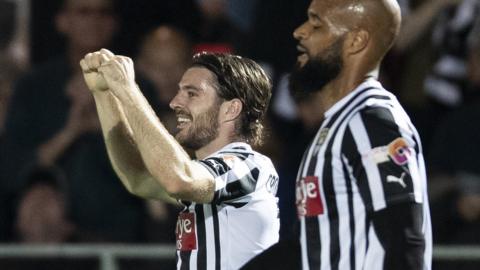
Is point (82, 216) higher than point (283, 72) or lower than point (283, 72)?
lower

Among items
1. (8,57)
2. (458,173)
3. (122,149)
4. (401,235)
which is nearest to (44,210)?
Result: (8,57)

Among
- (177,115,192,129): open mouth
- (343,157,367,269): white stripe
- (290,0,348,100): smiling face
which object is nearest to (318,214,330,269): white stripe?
(343,157,367,269): white stripe

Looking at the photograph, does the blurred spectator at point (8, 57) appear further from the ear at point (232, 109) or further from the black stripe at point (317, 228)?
the black stripe at point (317, 228)

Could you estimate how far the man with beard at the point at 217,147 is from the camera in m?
4.85

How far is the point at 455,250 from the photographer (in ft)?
24.5

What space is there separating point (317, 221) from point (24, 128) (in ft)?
12.9

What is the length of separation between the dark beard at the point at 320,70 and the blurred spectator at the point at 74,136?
3167mm

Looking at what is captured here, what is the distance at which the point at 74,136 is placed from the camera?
26.8ft

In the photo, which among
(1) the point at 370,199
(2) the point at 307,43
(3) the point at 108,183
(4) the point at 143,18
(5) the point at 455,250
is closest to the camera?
(1) the point at 370,199

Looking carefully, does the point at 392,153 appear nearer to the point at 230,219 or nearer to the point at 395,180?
the point at 395,180

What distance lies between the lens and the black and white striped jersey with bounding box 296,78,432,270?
462 centimetres

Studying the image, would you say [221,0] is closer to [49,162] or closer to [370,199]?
[49,162]

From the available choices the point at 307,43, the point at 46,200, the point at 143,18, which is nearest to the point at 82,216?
the point at 46,200

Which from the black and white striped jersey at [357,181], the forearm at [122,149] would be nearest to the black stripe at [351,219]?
the black and white striped jersey at [357,181]
